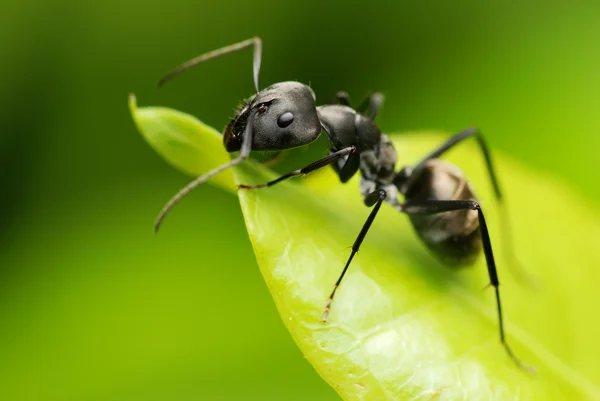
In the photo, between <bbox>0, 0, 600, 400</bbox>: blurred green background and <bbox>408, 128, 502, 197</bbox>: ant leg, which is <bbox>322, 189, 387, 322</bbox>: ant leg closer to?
<bbox>408, 128, 502, 197</bbox>: ant leg

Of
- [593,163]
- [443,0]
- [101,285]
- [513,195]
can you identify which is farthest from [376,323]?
[443,0]

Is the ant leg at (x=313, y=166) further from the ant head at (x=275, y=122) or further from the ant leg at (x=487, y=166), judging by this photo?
the ant leg at (x=487, y=166)

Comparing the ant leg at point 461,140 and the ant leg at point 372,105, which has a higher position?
the ant leg at point 372,105

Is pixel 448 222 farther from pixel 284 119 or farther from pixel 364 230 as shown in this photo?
pixel 284 119

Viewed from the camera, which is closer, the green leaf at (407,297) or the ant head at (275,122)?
the green leaf at (407,297)

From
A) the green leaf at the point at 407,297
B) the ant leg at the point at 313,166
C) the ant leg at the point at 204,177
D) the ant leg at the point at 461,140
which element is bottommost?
the green leaf at the point at 407,297

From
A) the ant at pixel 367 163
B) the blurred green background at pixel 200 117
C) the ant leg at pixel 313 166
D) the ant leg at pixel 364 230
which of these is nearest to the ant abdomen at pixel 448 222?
the ant at pixel 367 163

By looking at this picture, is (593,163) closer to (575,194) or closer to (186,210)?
(575,194)
